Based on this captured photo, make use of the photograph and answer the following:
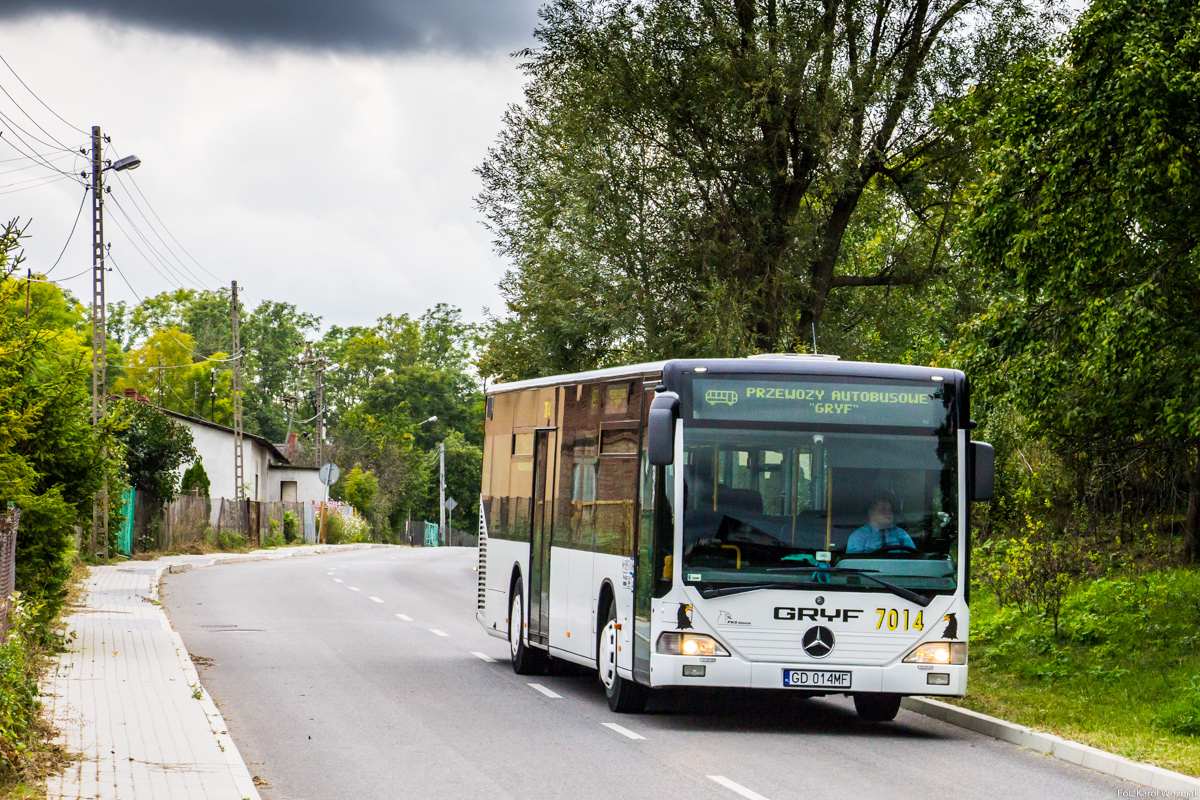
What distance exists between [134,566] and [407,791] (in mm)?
28604

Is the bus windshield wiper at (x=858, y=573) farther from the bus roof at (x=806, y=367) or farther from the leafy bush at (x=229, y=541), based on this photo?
the leafy bush at (x=229, y=541)

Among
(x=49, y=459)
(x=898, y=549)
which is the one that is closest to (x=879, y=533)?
(x=898, y=549)

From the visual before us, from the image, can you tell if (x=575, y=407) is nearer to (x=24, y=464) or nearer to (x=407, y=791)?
(x=24, y=464)

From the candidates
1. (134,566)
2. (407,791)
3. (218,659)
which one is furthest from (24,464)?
(134,566)

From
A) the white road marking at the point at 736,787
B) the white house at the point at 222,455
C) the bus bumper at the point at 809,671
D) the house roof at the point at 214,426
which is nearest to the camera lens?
the white road marking at the point at 736,787

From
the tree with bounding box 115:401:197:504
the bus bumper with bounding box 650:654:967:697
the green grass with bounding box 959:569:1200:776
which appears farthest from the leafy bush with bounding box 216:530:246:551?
the bus bumper with bounding box 650:654:967:697

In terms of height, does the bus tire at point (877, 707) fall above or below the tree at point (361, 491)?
below

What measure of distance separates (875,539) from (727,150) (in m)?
13.9

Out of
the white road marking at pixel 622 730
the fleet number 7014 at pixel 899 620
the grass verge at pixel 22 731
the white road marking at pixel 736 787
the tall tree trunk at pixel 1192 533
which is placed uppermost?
the tall tree trunk at pixel 1192 533

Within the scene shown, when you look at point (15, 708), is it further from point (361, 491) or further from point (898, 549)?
point (361, 491)

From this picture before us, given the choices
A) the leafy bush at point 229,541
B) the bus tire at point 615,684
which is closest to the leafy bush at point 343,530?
the leafy bush at point 229,541

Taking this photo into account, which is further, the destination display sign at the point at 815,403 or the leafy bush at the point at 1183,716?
the destination display sign at the point at 815,403

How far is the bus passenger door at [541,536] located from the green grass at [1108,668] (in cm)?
453

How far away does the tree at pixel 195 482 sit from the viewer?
157 ft
